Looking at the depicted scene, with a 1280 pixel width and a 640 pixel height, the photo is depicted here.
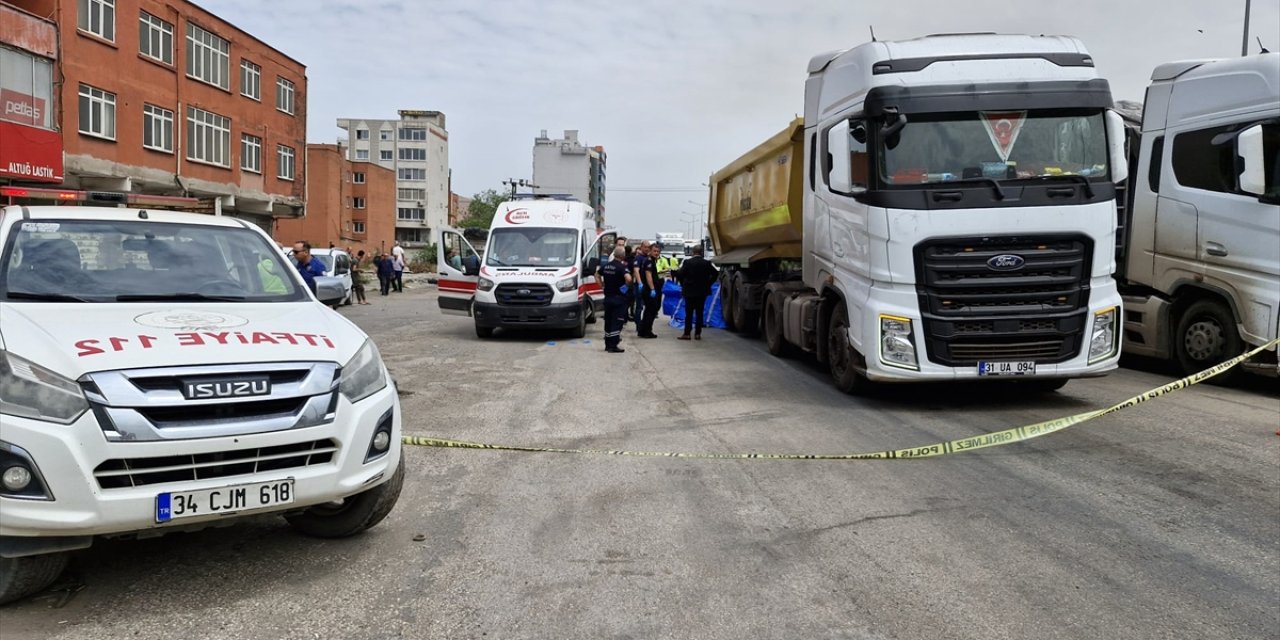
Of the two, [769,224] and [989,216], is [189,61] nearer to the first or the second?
[769,224]

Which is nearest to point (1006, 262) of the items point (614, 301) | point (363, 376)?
point (363, 376)

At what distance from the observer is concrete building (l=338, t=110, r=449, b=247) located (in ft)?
348

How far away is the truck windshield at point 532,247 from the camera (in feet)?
53.0

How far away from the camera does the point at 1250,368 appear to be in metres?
9.66

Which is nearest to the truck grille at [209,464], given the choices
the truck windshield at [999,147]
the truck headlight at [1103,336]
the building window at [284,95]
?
the truck windshield at [999,147]

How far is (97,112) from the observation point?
26.1 metres

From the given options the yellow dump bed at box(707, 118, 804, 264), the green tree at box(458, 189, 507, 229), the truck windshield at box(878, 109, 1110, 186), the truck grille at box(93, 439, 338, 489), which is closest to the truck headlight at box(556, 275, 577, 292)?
the yellow dump bed at box(707, 118, 804, 264)

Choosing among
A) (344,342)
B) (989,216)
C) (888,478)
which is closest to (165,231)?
(344,342)

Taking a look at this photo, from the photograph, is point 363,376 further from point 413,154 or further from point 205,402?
point 413,154

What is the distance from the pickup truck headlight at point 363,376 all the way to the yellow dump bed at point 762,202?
811 centimetres

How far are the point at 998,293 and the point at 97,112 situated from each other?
2716 centimetres

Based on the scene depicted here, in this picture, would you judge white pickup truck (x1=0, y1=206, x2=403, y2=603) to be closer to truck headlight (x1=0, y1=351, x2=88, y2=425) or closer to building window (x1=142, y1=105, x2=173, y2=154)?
truck headlight (x1=0, y1=351, x2=88, y2=425)

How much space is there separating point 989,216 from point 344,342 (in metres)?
6.04

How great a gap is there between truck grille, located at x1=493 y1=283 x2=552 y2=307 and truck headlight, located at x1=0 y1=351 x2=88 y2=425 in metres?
12.1
